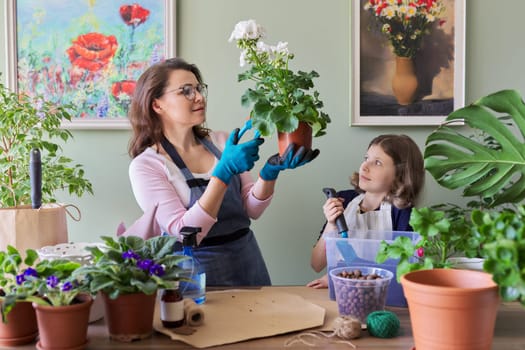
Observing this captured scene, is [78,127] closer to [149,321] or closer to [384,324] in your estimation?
[149,321]

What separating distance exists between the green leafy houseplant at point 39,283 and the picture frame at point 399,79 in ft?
4.70

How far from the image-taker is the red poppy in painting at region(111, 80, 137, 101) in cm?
222

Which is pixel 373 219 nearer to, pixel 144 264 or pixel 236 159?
pixel 236 159

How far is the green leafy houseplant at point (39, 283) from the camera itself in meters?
1.00

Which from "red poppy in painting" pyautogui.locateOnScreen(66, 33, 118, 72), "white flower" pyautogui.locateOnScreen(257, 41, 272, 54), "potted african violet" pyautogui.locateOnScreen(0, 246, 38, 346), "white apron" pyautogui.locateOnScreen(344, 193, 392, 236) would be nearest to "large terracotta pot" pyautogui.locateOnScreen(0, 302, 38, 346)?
"potted african violet" pyautogui.locateOnScreen(0, 246, 38, 346)

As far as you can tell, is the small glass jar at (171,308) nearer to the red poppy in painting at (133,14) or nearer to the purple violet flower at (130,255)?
the purple violet flower at (130,255)

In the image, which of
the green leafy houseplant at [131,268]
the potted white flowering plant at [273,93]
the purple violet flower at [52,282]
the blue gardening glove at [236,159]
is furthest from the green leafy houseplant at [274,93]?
the purple violet flower at [52,282]

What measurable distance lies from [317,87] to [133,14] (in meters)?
0.84

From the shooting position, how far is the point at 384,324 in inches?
42.9

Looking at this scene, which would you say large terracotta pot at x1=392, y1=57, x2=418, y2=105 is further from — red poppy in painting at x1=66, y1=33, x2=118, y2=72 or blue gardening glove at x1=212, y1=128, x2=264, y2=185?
red poppy in painting at x1=66, y1=33, x2=118, y2=72

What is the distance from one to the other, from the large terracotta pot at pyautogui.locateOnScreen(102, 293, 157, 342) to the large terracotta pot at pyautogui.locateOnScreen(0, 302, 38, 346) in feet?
0.51

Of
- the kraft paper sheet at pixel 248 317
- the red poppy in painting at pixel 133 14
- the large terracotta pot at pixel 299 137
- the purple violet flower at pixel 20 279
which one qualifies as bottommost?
the kraft paper sheet at pixel 248 317

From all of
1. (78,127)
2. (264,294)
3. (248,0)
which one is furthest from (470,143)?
(78,127)

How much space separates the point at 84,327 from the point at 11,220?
2.17 ft
